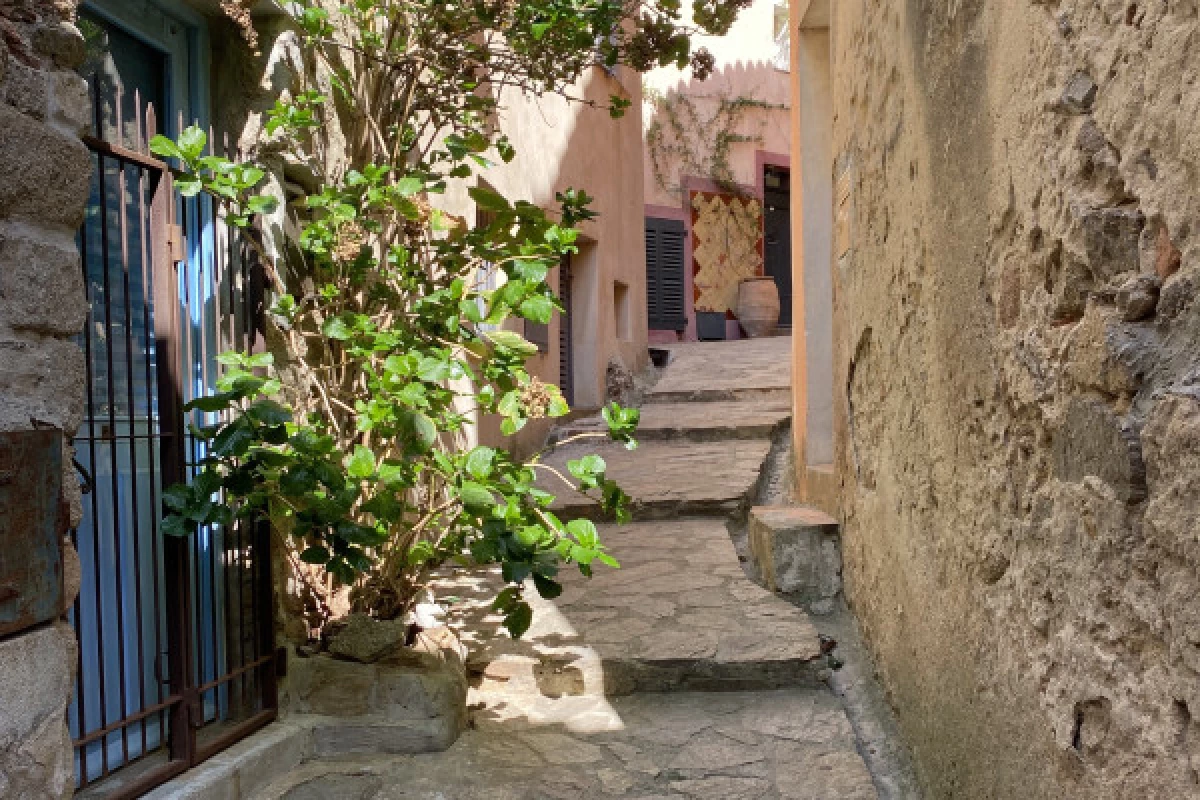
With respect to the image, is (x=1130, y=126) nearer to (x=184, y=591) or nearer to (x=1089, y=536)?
(x=1089, y=536)

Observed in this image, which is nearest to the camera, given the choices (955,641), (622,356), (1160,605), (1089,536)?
(1160,605)

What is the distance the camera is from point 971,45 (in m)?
1.99

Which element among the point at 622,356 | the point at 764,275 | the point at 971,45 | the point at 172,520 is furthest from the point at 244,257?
the point at 764,275

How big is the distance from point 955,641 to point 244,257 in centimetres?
234

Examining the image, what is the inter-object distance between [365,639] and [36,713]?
4.72 ft

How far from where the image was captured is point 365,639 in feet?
10.0

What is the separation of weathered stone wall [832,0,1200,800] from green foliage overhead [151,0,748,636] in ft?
3.16

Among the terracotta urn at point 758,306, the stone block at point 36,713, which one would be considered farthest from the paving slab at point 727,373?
the stone block at point 36,713

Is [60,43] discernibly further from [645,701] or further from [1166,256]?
[645,701]

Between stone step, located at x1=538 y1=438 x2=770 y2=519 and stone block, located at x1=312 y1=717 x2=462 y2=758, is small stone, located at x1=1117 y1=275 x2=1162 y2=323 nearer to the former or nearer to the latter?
stone block, located at x1=312 y1=717 x2=462 y2=758

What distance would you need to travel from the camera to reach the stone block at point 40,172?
1617 mm

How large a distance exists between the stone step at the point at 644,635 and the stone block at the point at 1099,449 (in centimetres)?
204

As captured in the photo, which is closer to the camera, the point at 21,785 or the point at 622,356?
the point at 21,785

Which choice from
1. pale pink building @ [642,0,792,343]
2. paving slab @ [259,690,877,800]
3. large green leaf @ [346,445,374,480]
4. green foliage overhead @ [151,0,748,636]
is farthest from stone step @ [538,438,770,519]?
pale pink building @ [642,0,792,343]
